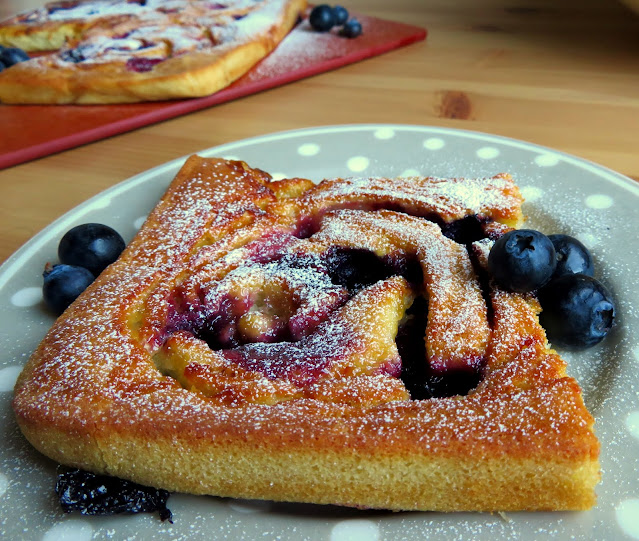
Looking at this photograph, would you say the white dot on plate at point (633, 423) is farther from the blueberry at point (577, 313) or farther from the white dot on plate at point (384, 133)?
the white dot on plate at point (384, 133)

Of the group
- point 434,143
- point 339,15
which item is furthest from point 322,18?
point 434,143

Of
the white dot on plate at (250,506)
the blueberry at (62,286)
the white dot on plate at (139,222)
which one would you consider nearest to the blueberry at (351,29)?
the white dot on plate at (139,222)

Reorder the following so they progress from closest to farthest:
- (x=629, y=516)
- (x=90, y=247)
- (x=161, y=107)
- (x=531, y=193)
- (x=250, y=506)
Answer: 1. (x=629, y=516)
2. (x=250, y=506)
3. (x=90, y=247)
4. (x=531, y=193)
5. (x=161, y=107)

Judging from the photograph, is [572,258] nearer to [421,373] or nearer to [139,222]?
[421,373]

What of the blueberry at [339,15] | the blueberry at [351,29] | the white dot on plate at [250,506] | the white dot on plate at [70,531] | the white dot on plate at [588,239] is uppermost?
the blueberry at [339,15]

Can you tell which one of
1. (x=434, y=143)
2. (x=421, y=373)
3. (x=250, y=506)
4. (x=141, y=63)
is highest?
(x=141, y=63)

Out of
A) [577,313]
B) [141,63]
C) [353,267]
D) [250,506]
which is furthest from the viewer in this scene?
[141,63]

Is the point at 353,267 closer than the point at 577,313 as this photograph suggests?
No

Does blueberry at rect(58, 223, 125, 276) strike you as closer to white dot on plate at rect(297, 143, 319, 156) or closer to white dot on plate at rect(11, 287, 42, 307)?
white dot on plate at rect(11, 287, 42, 307)
